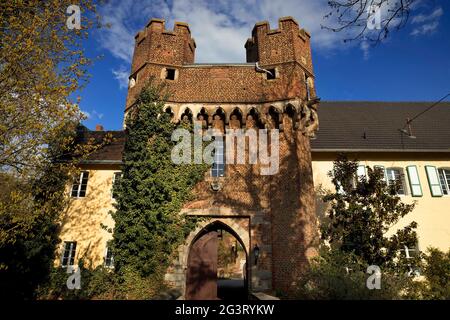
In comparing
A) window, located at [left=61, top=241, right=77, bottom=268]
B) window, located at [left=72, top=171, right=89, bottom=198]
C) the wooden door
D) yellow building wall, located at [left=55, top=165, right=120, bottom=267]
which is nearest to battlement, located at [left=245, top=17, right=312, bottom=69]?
the wooden door

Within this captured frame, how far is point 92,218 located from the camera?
51.6 ft

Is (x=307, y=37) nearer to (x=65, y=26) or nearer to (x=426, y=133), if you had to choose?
(x=426, y=133)

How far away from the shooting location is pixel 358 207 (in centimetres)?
1112

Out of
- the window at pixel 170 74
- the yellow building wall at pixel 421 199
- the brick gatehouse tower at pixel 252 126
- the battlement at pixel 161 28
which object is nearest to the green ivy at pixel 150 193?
the brick gatehouse tower at pixel 252 126

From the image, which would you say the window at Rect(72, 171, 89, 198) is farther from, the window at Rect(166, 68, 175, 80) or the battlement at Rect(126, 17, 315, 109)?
the window at Rect(166, 68, 175, 80)

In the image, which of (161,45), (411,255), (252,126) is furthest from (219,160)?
(411,255)

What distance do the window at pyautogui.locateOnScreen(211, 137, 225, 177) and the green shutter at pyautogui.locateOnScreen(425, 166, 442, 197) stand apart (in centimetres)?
1044

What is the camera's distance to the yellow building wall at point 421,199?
45.7 ft

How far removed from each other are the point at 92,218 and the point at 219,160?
792 cm

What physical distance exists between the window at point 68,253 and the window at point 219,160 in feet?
28.4

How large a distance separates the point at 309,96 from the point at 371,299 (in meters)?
9.12

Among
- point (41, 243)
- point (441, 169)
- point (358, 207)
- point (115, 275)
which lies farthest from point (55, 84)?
point (441, 169)

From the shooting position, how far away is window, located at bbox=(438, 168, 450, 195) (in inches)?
594

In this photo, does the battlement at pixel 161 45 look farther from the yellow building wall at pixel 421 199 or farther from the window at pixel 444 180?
the window at pixel 444 180
